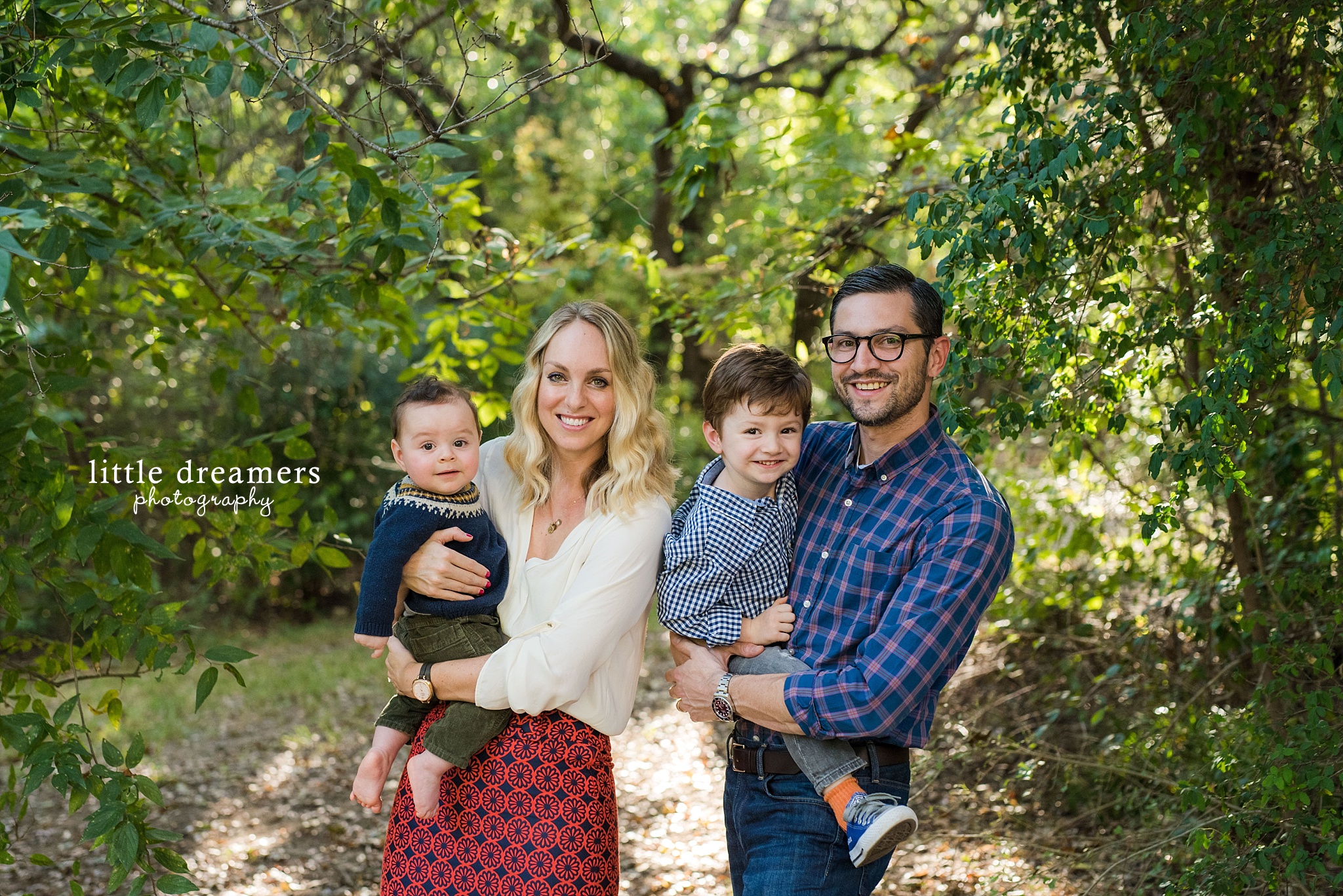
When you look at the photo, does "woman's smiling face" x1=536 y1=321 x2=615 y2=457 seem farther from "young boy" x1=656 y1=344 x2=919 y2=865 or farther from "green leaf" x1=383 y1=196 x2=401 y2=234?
"green leaf" x1=383 y1=196 x2=401 y2=234

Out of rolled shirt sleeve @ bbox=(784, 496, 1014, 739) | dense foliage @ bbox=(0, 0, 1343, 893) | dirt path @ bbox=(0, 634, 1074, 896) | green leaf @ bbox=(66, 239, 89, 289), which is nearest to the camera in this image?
rolled shirt sleeve @ bbox=(784, 496, 1014, 739)

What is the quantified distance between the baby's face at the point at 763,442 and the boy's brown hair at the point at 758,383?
2 centimetres

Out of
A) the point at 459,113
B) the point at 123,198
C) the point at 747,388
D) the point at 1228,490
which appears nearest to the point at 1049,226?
the point at 1228,490

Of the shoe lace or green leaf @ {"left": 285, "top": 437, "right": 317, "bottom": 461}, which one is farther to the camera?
green leaf @ {"left": 285, "top": 437, "right": 317, "bottom": 461}

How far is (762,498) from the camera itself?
8.02 feet

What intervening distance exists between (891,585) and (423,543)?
1050 millimetres

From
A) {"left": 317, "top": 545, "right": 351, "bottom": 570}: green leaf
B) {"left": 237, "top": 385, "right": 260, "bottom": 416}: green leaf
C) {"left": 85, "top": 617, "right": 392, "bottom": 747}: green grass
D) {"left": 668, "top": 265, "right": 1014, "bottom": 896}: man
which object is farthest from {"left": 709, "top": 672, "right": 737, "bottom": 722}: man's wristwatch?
{"left": 85, "top": 617, "right": 392, "bottom": 747}: green grass

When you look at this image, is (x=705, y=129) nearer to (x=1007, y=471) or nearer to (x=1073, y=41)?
(x=1073, y=41)

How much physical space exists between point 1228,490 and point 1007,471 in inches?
113

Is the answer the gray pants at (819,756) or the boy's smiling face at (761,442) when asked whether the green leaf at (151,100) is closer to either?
the boy's smiling face at (761,442)

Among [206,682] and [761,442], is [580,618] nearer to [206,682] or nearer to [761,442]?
[761,442]

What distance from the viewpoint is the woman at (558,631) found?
2225mm

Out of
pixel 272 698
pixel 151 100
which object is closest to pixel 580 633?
pixel 151 100

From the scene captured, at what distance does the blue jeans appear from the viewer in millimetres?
2213
